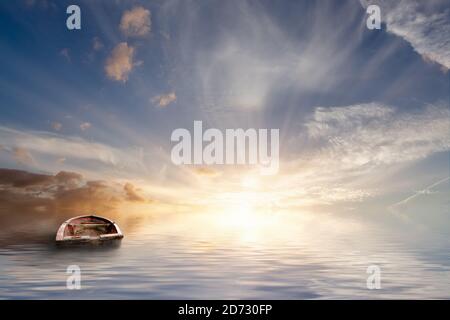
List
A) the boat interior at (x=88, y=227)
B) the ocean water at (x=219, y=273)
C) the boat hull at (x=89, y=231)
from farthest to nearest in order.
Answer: the boat interior at (x=88, y=227) < the boat hull at (x=89, y=231) < the ocean water at (x=219, y=273)

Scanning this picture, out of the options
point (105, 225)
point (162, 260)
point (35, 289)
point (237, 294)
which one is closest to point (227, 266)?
point (162, 260)

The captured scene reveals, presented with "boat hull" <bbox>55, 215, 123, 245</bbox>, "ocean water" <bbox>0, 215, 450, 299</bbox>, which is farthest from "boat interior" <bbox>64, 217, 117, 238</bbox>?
"ocean water" <bbox>0, 215, 450, 299</bbox>

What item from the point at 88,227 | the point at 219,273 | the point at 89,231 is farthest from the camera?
the point at 89,231

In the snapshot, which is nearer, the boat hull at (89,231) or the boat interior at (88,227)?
the boat hull at (89,231)

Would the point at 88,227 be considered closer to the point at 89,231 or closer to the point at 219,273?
the point at 89,231

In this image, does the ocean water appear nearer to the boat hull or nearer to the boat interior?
the boat hull

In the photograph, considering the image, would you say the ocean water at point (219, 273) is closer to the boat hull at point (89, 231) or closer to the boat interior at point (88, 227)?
the boat hull at point (89, 231)

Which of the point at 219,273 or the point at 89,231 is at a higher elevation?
the point at 89,231

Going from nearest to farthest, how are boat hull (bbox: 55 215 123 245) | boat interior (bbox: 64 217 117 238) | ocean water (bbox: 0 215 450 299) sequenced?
ocean water (bbox: 0 215 450 299) < boat hull (bbox: 55 215 123 245) < boat interior (bbox: 64 217 117 238)

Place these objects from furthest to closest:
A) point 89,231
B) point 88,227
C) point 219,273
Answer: point 89,231 → point 88,227 → point 219,273

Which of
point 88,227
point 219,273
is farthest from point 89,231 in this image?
point 219,273

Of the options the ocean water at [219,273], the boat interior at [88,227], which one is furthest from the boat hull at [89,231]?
the ocean water at [219,273]

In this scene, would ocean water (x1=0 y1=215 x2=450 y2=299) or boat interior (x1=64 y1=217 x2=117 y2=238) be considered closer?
ocean water (x1=0 y1=215 x2=450 y2=299)

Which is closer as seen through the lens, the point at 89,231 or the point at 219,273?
the point at 219,273
